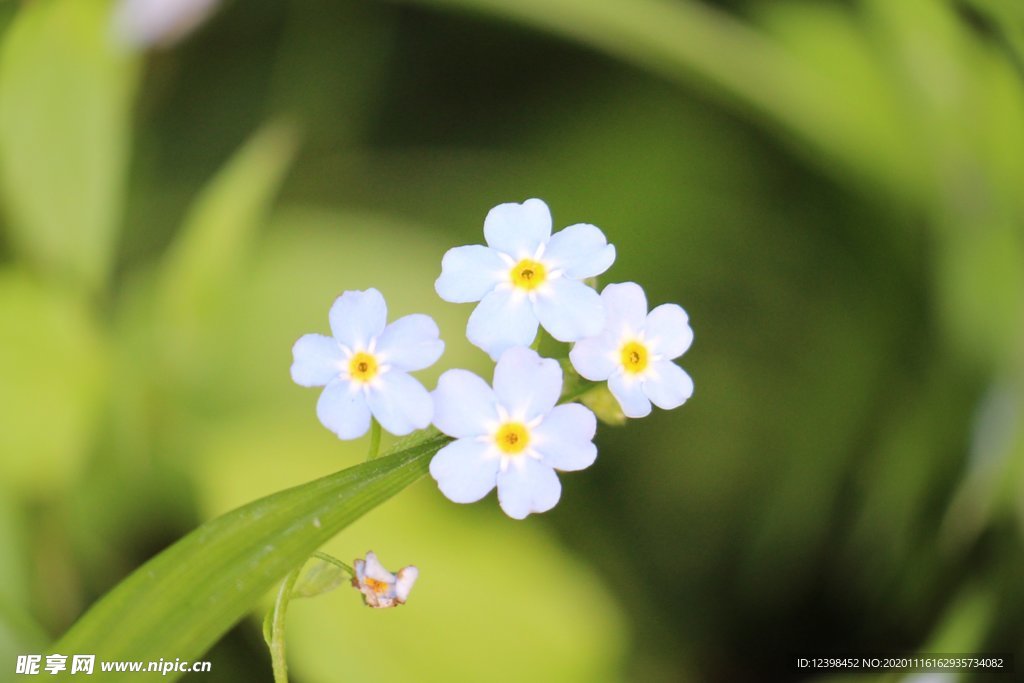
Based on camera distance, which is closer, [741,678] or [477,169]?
[741,678]

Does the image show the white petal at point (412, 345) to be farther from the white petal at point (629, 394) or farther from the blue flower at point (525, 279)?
the white petal at point (629, 394)

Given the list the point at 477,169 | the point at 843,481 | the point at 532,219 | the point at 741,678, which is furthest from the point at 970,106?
the point at 532,219

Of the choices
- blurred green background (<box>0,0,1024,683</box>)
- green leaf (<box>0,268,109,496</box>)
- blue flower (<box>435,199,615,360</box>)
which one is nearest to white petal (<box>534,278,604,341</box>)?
blue flower (<box>435,199,615,360</box>)

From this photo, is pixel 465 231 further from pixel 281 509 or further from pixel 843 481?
pixel 281 509

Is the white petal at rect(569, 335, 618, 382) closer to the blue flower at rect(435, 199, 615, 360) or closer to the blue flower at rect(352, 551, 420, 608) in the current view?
the blue flower at rect(435, 199, 615, 360)

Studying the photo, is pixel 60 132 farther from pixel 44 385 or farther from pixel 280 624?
pixel 280 624

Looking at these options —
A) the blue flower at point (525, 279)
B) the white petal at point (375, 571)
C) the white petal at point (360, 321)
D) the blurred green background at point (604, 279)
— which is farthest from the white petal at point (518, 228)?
the blurred green background at point (604, 279)
